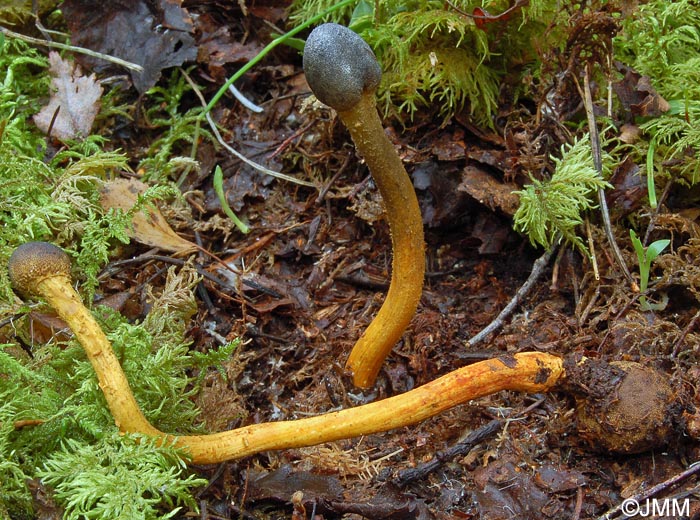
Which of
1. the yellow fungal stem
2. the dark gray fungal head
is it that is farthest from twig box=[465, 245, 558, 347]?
the dark gray fungal head

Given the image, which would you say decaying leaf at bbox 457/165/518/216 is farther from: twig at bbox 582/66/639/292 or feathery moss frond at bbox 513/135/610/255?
twig at bbox 582/66/639/292

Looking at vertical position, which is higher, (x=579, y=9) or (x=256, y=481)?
(x=579, y=9)

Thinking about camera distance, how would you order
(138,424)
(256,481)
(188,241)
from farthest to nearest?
(188,241) → (256,481) → (138,424)

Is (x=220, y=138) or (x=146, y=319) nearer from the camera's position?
(x=146, y=319)

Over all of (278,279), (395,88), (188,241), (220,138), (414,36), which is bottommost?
(278,279)

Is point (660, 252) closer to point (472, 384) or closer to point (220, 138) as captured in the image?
point (472, 384)

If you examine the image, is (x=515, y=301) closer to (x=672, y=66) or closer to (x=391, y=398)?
(x=391, y=398)

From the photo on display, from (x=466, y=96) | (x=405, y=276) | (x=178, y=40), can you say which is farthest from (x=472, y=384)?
(x=178, y=40)

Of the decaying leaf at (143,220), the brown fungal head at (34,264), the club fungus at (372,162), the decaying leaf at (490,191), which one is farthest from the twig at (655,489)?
the decaying leaf at (143,220)
